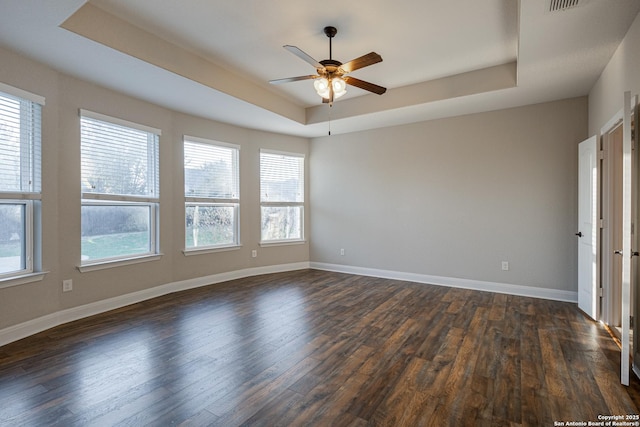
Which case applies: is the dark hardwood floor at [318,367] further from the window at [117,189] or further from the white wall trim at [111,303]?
the window at [117,189]

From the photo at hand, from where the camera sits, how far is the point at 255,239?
232 inches

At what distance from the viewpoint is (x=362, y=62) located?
9.10 ft

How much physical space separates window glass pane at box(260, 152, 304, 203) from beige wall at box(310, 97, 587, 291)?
390 mm

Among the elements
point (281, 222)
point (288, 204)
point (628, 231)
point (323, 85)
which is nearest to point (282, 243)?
point (281, 222)

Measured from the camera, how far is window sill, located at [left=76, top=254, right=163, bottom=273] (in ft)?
11.9

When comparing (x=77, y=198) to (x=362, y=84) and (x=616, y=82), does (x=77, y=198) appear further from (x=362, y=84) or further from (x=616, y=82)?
(x=616, y=82)

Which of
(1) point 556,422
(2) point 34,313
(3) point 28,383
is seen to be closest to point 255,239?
(2) point 34,313

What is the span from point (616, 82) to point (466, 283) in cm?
312

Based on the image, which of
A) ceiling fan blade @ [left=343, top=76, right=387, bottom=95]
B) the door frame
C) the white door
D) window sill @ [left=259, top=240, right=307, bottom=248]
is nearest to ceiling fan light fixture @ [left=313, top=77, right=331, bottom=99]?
ceiling fan blade @ [left=343, top=76, right=387, bottom=95]

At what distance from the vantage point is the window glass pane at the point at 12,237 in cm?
295

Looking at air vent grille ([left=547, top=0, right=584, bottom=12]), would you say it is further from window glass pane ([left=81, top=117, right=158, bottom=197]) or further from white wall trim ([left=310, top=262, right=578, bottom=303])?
window glass pane ([left=81, top=117, right=158, bottom=197])

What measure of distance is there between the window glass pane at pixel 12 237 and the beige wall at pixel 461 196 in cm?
449

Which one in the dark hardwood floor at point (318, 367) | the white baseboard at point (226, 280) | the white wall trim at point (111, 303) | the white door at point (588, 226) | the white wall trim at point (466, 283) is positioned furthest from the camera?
the white wall trim at point (466, 283)

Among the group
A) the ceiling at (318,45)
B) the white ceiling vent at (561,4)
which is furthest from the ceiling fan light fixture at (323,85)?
the white ceiling vent at (561,4)
